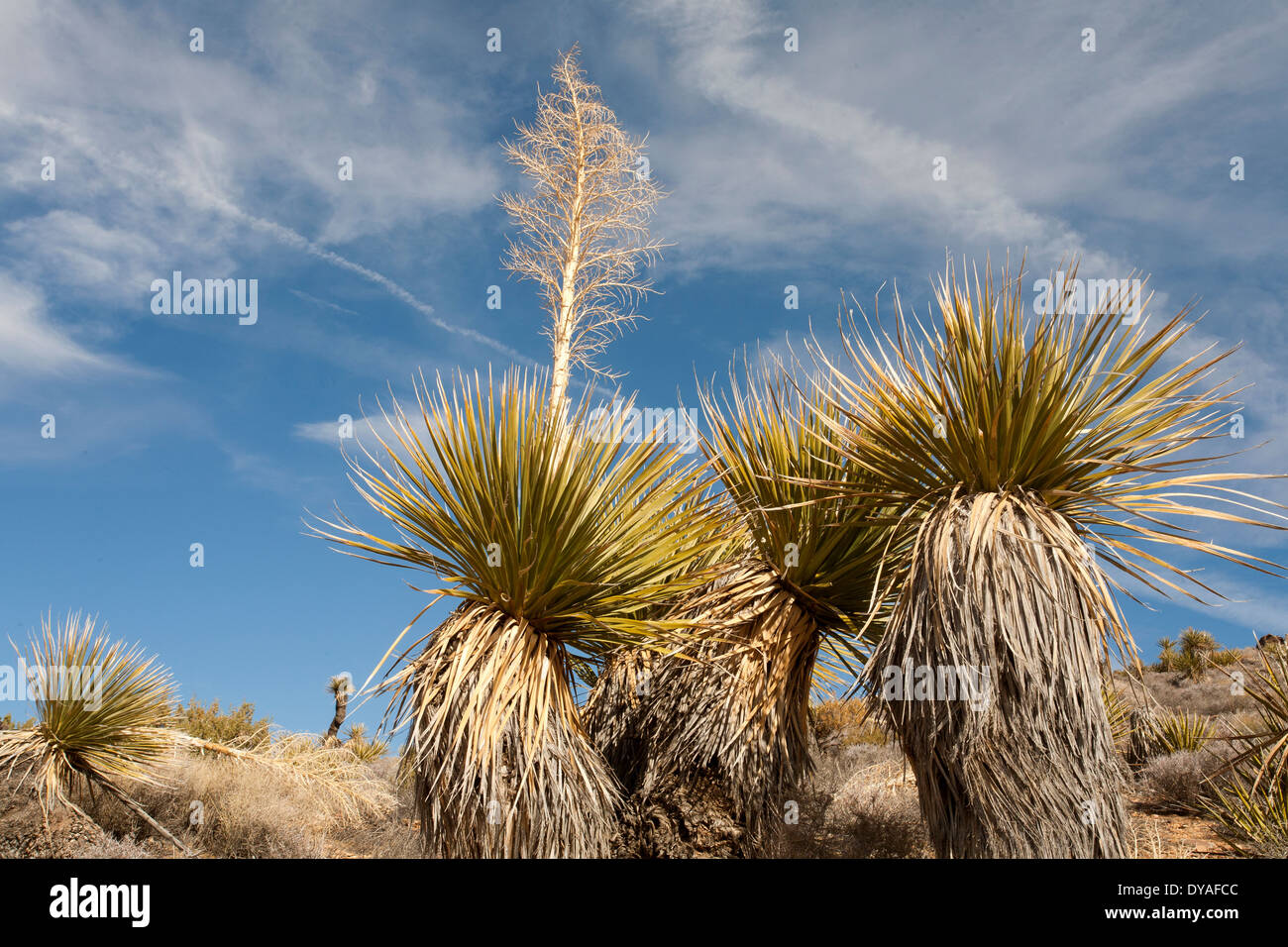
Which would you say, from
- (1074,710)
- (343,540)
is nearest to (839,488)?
(1074,710)

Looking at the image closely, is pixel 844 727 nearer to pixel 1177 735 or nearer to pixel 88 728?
pixel 1177 735

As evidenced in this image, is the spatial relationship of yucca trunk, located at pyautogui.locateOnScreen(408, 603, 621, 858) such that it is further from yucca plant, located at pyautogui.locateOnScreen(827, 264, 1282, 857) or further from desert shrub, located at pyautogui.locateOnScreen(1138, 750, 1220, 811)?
desert shrub, located at pyautogui.locateOnScreen(1138, 750, 1220, 811)

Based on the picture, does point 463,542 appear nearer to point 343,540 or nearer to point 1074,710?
point 343,540

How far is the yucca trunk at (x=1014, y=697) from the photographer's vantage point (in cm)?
480

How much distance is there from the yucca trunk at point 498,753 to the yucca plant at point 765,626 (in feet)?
2.82

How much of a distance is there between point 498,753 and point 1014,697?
3.12m

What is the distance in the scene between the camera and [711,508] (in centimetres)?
648

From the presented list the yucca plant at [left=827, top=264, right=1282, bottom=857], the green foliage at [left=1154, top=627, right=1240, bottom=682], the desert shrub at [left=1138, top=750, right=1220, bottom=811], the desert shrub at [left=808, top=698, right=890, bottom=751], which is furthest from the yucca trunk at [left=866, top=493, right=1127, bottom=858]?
A: the green foliage at [left=1154, top=627, right=1240, bottom=682]

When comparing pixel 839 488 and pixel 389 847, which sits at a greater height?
pixel 839 488

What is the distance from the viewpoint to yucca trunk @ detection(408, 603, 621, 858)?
17.3ft

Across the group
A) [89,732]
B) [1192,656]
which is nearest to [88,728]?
[89,732]

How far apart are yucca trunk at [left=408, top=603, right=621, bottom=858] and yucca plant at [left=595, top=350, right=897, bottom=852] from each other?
859 millimetres

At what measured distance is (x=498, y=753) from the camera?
525 centimetres
